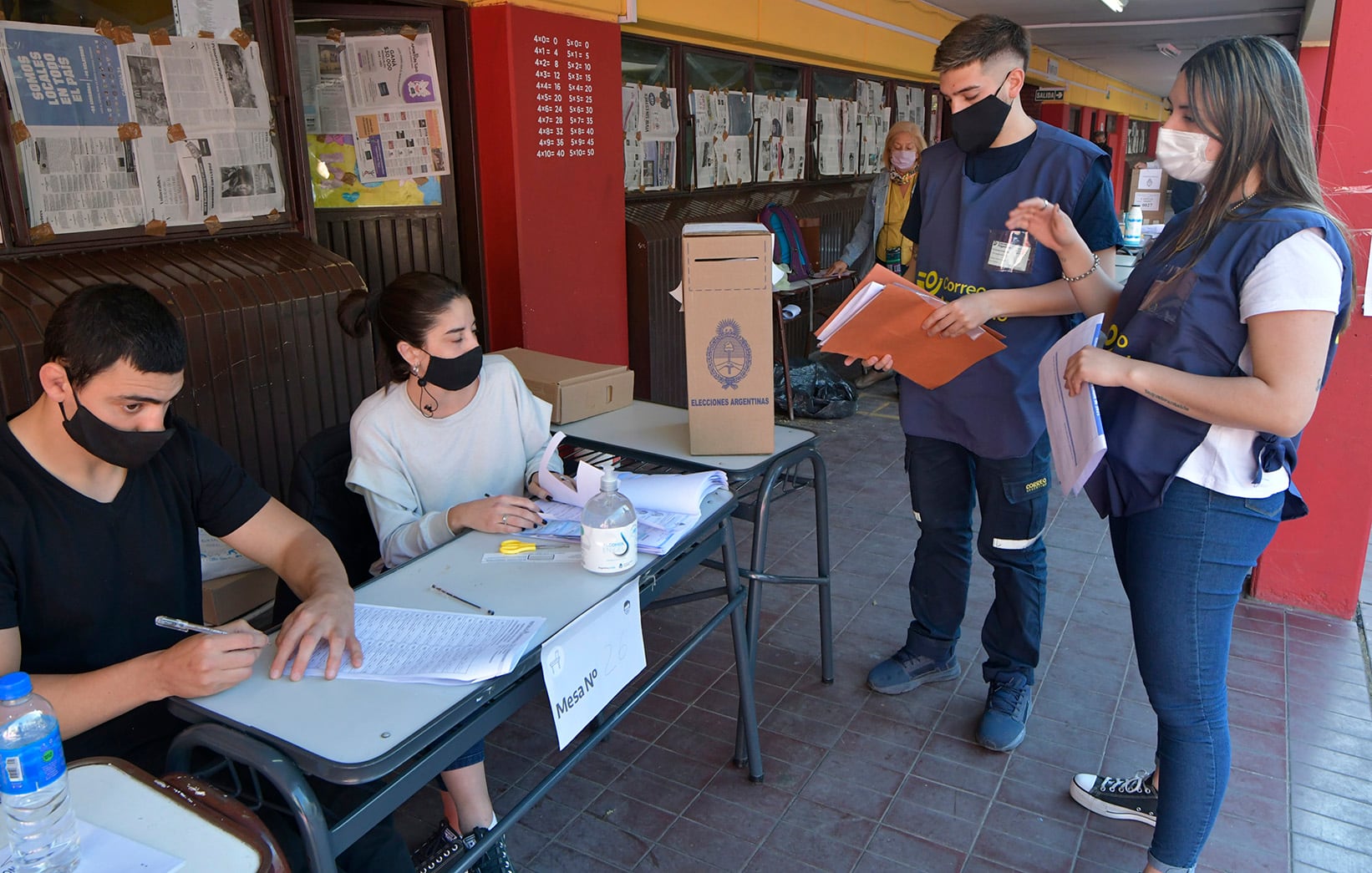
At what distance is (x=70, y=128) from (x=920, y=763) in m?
2.91

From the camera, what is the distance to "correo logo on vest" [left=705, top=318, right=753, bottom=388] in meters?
2.28

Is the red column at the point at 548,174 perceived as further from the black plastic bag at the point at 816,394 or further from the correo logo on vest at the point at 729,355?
the correo logo on vest at the point at 729,355

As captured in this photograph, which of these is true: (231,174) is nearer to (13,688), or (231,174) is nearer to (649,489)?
(649,489)

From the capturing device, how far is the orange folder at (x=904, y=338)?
2.14 meters

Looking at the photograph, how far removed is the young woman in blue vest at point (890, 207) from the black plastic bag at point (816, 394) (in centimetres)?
69

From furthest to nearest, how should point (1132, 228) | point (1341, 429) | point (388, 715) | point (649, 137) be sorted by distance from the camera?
point (1132, 228)
point (649, 137)
point (1341, 429)
point (388, 715)

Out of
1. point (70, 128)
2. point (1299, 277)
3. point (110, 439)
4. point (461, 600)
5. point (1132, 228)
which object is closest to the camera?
point (110, 439)

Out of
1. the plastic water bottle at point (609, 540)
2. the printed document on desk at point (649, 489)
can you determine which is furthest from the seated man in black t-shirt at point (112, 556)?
the printed document on desk at point (649, 489)

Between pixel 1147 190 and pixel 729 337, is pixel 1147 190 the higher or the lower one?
the higher one

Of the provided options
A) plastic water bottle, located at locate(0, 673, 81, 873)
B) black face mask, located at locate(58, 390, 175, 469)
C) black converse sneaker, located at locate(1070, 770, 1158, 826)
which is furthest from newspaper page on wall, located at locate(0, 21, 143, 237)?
black converse sneaker, located at locate(1070, 770, 1158, 826)

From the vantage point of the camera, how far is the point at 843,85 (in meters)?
7.02

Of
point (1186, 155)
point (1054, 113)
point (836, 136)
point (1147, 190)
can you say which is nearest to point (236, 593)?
point (1186, 155)

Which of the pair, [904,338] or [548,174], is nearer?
[904,338]

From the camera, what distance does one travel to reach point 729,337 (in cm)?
228
